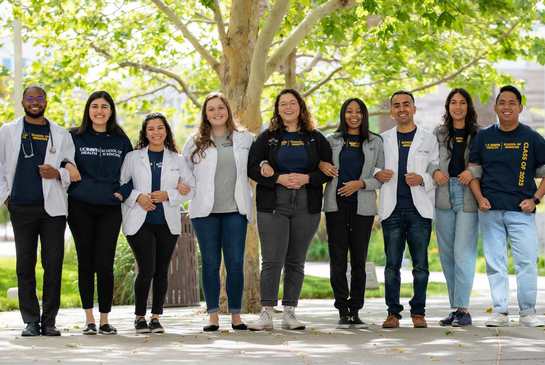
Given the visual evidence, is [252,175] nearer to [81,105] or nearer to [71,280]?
[71,280]

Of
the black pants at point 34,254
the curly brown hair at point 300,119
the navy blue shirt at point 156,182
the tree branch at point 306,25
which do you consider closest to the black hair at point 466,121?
the curly brown hair at point 300,119

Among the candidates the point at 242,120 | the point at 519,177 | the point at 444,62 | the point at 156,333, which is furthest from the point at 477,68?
the point at 156,333

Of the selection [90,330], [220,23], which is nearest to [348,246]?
[90,330]

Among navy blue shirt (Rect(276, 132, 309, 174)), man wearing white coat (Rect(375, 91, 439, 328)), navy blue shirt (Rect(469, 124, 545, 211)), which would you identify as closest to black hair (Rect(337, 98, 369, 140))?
man wearing white coat (Rect(375, 91, 439, 328))

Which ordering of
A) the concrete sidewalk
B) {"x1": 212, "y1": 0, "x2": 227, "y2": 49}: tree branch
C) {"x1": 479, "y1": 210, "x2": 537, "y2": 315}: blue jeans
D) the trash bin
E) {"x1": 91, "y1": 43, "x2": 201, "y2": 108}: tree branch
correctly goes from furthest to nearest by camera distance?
{"x1": 91, "y1": 43, "x2": 201, "y2": 108}: tree branch, the trash bin, {"x1": 212, "y1": 0, "x2": 227, "y2": 49}: tree branch, {"x1": 479, "y1": 210, "x2": 537, "y2": 315}: blue jeans, the concrete sidewalk

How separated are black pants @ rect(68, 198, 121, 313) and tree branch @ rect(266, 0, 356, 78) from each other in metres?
4.46

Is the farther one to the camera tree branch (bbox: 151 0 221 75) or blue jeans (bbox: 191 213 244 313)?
tree branch (bbox: 151 0 221 75)

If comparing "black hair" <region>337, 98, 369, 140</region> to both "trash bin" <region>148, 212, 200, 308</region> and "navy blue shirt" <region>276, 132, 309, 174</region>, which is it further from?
"trash bin" <region>148, 212, 200, 308</region>

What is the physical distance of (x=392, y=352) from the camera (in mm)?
9312

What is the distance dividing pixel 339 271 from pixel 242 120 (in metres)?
3.61

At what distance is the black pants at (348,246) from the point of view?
1138 cm

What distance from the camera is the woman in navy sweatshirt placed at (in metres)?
10.8

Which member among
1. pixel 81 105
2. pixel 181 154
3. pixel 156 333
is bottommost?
pixel 156 333

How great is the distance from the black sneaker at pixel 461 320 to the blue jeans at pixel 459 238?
9cm
